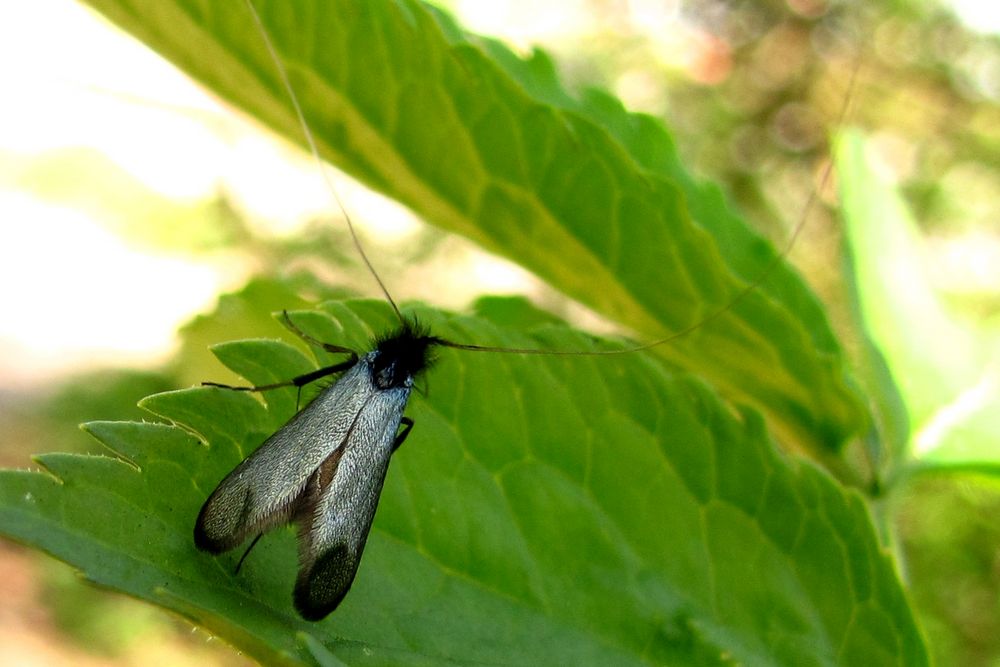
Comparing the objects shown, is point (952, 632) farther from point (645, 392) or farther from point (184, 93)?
point (184, 93)

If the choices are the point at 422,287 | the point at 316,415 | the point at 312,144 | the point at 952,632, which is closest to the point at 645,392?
the point at 316,415

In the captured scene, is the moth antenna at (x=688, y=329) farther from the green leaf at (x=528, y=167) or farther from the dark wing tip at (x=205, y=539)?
the dark wing tip at (x=205, y=539)

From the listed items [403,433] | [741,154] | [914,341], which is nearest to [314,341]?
[403,433]

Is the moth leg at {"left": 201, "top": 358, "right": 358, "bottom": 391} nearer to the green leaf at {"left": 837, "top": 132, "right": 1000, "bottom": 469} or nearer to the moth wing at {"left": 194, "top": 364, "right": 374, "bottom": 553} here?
the moth wing at {"left": 194, "top": 364, "right": 374, "bottom": 553}

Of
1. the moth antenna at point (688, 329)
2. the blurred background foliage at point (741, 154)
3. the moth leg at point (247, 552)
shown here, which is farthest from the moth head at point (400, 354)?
the blurred background foliage at point (741, 154)

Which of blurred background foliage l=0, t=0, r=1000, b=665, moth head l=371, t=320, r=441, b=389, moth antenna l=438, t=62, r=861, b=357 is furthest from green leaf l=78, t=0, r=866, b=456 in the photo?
blurred background foliage l=0, t=0, r=1000, b=665
